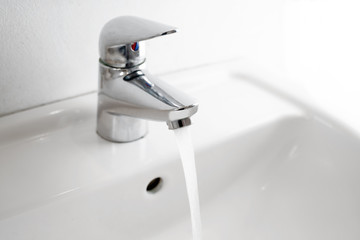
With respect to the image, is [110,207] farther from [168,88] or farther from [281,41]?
[281,41]

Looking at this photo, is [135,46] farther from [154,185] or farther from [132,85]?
[154,185]

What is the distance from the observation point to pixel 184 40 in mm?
612

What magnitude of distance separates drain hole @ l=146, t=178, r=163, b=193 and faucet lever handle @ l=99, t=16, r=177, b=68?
0.14 meters

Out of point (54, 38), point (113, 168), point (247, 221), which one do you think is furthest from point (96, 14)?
point (247, 221)

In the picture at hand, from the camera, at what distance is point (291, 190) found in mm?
547

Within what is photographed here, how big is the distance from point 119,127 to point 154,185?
0.08m

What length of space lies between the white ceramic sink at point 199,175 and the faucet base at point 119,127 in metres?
0.01

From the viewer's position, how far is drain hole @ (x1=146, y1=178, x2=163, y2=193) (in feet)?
1.61

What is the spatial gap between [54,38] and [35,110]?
9 cm

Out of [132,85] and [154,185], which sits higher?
[132,85]

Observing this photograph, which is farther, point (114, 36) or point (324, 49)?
point (324, 49)

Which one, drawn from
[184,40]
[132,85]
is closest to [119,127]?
[132,85]

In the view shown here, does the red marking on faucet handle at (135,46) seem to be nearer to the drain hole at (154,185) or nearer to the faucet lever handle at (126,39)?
the faucet lever handle at (126,39)

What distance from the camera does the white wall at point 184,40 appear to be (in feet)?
1.57
